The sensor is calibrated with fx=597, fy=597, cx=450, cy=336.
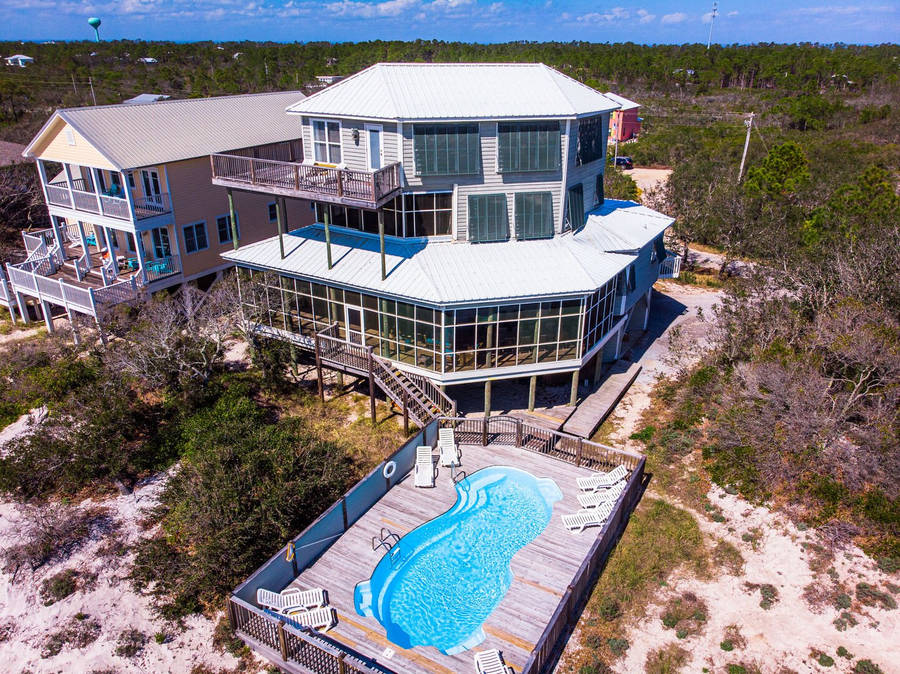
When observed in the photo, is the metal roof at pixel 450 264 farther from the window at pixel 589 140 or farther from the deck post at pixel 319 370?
the window at pixel 589 140

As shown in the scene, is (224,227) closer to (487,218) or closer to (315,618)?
(487,218)

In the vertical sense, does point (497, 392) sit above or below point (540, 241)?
below

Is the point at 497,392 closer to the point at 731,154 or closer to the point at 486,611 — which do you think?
the point at 486,611

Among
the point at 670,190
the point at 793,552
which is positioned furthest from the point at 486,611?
the point at 670,190

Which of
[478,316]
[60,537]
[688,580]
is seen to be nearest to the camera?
[688,580]

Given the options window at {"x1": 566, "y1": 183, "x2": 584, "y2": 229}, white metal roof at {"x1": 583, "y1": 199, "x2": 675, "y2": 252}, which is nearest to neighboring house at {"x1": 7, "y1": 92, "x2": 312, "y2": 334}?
window at {"x1": 566, "y1": 183, "x2": 584, "y2": 229}

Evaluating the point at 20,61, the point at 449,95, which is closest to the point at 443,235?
the point at 449,95

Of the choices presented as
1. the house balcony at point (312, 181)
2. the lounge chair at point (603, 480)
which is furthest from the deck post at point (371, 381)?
the lounge chair at point (603, 480)
